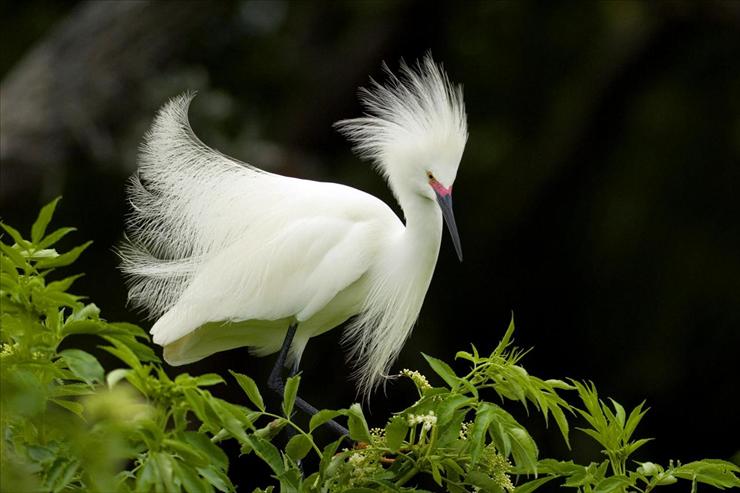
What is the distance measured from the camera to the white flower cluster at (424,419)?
1.62 meters

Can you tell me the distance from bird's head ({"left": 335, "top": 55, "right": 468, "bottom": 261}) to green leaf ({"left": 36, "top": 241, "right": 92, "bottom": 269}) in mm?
1232

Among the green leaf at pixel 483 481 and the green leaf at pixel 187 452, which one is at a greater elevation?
the green leaf at pixel 483 481

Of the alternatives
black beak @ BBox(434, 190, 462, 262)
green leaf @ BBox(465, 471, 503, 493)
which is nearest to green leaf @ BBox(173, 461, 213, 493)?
green leaf @ BBox(465, 471, 503, 493)

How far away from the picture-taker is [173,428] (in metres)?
1.48

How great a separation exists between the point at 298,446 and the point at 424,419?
0.21 meters

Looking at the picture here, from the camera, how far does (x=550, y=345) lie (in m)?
6.29

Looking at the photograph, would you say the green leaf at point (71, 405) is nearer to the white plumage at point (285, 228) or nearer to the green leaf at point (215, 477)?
the green leaf at point (215, 477)

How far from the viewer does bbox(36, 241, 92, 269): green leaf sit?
1.33 metres

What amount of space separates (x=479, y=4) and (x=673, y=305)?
1.83 metres

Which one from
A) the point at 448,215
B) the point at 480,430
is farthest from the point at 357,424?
the point at 448,215

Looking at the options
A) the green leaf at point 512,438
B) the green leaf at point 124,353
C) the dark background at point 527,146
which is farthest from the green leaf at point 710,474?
the dark background at point 527,146

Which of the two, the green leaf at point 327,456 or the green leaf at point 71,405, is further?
the green leaf at point 327,456

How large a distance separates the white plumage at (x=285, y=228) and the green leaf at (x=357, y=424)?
40.4 inches

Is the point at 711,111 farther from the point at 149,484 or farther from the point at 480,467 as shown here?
the point at 149,484
